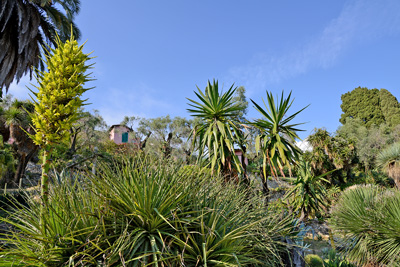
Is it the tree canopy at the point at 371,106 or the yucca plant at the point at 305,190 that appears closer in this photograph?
the yucca plant at the point at 305,190

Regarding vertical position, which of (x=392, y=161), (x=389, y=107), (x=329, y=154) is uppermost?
(x=389, y=107)

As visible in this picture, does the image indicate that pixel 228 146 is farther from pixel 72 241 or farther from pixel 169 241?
pixel 72 241

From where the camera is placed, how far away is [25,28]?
44.0 feet

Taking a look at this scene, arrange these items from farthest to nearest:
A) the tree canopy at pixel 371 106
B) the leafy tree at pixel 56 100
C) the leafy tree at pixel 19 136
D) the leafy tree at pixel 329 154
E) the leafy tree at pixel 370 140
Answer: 1. the tree canopy at pixel 371 106
2. the leafy tree at pixel 370 140
3. the leafy tree at pixel 19 136
4. the leafy tree at pixel 329 154
5. the leafy tree at pixel 56 100

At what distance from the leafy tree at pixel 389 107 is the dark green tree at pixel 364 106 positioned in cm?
110

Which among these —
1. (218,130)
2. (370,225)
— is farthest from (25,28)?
(370,225)

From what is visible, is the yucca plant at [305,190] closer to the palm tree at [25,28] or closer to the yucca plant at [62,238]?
the yucca plant at [62,238]

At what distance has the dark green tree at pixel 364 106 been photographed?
1758 inches

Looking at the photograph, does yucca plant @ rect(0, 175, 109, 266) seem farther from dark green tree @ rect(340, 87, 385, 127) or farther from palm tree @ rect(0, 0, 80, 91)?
dark green tree @ rect(340, 87, 385, 127)

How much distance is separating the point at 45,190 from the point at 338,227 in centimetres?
889

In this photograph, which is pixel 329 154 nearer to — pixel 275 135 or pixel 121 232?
pixel 275 135

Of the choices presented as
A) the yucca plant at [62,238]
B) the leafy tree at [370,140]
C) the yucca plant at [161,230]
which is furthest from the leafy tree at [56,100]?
the leafy tree at [370,140]

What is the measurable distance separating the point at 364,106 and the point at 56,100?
5602cm

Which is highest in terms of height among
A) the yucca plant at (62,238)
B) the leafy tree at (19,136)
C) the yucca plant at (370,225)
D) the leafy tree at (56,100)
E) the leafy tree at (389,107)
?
the leafy tree at (389,107)
